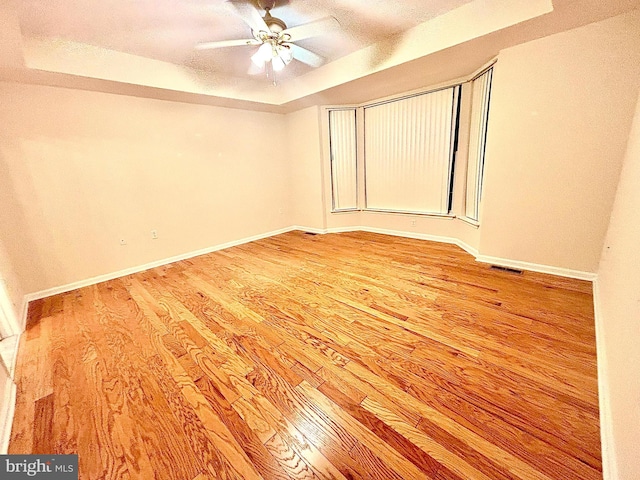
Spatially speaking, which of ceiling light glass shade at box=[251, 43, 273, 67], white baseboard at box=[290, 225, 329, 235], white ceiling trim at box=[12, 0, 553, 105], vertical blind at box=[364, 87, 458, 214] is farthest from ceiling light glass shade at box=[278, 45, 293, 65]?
white baseboard at box=[290, 225, 329, 235]

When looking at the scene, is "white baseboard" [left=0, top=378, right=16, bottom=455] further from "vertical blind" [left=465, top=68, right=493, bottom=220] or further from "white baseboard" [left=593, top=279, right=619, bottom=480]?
"vertical blind" [left=465, top=68, right=493, bottom=220]

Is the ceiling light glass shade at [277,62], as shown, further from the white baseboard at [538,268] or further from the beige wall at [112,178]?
the white baseboard at [538,268]

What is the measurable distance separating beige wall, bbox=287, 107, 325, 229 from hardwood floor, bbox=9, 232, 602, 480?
2.42 m

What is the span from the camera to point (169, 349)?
5.68 feet

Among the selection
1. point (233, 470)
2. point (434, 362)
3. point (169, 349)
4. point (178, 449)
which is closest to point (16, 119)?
point (169, 349)

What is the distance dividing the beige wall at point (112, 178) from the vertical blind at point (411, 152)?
209 centimetres

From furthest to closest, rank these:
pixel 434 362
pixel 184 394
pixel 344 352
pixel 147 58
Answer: pixel 147 58, pixel 344 352, pixel 434 362, pixel 184 394

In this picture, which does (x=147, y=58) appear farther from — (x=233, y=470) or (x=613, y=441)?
(x=613, y=441)

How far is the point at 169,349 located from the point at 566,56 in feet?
13.3

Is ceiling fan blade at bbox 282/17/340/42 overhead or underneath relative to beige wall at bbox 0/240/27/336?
overhead

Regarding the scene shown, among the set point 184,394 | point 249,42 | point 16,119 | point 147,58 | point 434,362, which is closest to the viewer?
point 184,394

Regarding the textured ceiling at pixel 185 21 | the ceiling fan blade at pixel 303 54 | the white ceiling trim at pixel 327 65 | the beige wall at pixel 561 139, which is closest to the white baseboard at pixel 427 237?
the beige wall at pixel 561 139

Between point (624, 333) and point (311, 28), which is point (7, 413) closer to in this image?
point (624, 333)

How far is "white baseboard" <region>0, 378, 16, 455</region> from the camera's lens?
110 centimetres
